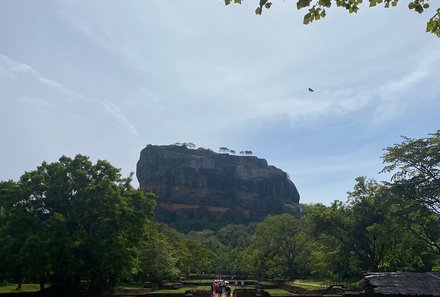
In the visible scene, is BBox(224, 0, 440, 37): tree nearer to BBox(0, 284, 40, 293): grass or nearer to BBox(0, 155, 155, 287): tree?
BBox(0, 155, 155, 287): tree

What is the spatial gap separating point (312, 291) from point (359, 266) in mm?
5863

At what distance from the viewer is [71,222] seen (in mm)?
25703

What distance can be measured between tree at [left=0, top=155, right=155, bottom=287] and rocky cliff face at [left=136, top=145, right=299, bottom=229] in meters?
105

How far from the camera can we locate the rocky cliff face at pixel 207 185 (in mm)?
136000

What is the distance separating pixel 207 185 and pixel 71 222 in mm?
114671

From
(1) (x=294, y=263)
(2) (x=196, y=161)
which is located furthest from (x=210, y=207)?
(1) (x=294, y=263)

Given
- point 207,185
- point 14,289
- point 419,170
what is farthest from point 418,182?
point 207,185

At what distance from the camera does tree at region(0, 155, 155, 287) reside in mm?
22578

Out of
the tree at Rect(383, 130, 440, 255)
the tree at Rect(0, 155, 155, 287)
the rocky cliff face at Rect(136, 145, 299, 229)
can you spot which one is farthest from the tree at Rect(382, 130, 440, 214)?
the rocky cliff face at Rect(136, 145, 299, 229)

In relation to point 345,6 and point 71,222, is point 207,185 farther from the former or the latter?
point 345,6

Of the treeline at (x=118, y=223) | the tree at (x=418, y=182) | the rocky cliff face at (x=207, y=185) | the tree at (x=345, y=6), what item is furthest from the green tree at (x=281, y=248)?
the rocky cliff face at (x=207, y=185)

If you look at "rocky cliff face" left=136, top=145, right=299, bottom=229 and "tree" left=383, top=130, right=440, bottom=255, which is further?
"rocky cliff face" left=136, top=145, right=299, bottom=229

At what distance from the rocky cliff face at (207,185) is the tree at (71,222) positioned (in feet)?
345

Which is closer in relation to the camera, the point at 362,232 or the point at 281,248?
the point at 362,232
